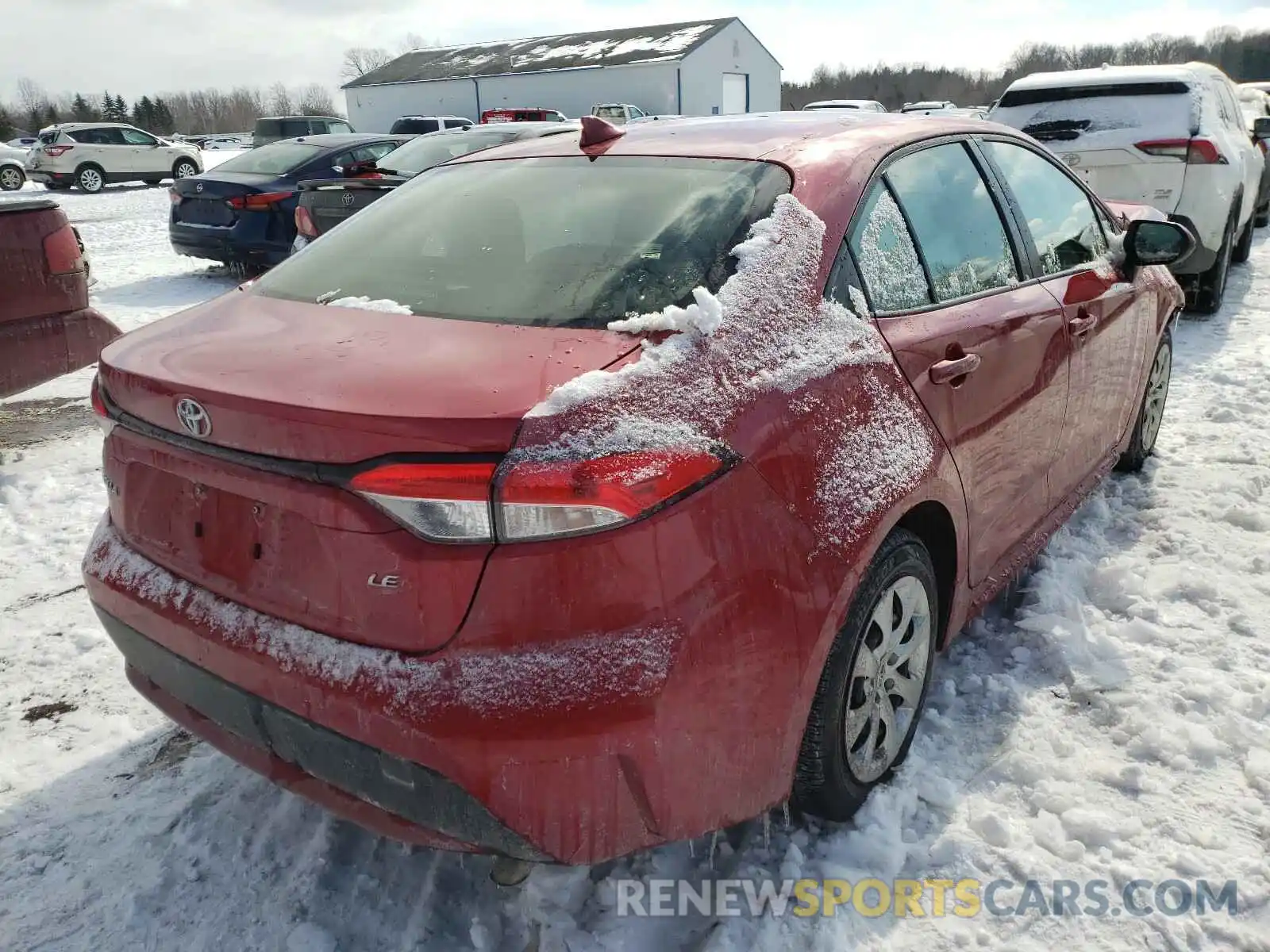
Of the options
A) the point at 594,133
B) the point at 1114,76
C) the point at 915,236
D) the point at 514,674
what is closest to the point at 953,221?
the point at 915,236

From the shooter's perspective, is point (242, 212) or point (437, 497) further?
point (242, 212)

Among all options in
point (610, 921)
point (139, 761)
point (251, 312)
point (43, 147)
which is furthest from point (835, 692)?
point (43, 147)

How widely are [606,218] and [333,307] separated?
2.20 feet

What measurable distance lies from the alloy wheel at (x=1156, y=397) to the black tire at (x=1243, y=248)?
6.20m

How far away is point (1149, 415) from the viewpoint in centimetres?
441

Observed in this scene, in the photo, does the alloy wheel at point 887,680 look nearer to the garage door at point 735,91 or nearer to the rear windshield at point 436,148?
the rear windshield at point 436,148

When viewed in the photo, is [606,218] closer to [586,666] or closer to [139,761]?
[586,666]

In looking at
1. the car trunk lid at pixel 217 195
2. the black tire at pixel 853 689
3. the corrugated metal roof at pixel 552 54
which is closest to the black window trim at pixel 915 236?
the black tire at pixel 853 689

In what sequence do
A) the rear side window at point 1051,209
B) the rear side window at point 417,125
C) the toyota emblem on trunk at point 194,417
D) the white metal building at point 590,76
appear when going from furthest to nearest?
the white metal building at point 590,76 → the rear side window at point 417,125 → the rear side window at point 1051,209 → the toyota emblem on trunk at point 194,417

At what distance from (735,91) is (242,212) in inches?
1557

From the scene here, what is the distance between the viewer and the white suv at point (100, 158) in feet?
75.9

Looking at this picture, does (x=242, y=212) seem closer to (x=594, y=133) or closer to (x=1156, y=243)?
(x=594, y=133)

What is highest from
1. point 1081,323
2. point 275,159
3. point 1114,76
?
point 1114,76

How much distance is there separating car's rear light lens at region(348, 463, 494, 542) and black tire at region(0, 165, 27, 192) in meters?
27.2
